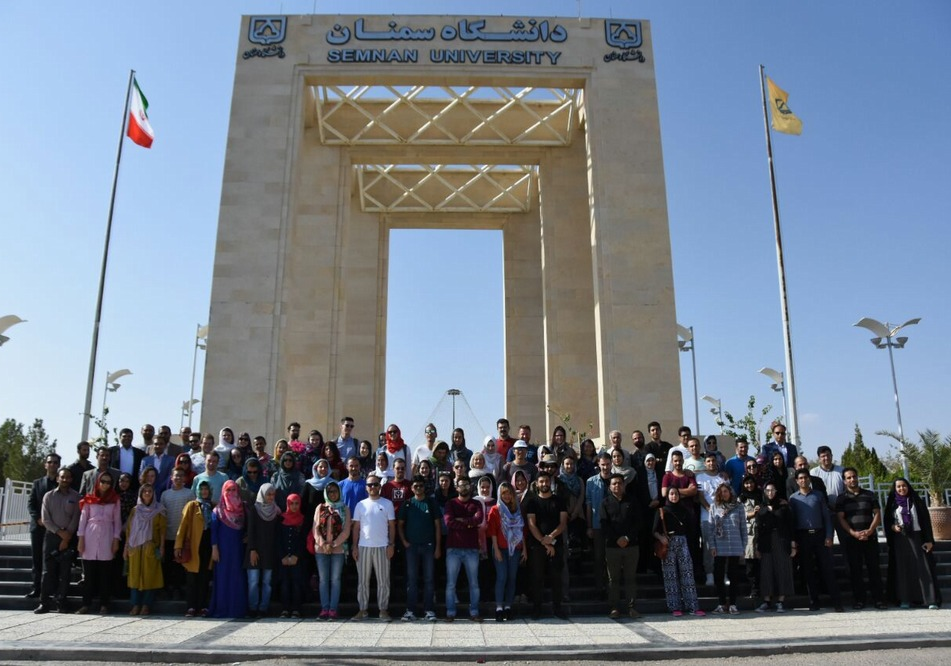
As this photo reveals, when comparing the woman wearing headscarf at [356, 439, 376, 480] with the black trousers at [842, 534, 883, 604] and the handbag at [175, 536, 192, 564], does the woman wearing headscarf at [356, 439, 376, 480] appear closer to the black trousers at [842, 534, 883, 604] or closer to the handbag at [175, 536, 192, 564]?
the handbag at [175, 536, 192, 564]

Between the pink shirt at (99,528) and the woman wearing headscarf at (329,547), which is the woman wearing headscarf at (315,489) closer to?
the woman wearing headscarf at (329,547)

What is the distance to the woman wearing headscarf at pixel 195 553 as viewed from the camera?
8.41 meters

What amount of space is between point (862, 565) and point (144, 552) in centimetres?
812

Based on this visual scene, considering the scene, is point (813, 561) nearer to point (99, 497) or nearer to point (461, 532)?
point (461, 532)

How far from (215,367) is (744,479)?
1031 cm

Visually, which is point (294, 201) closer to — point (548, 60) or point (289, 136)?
point (289, 136)

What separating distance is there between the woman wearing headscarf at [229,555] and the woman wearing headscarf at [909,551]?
734 cm

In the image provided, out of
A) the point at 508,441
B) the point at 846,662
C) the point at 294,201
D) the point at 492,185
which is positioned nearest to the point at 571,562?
the point at 508,441

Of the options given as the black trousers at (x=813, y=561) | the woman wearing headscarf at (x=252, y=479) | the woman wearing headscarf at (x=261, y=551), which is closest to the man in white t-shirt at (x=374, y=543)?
the woman wearing headscarf at (x=261, y=551)

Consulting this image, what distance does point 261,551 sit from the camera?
839 cm

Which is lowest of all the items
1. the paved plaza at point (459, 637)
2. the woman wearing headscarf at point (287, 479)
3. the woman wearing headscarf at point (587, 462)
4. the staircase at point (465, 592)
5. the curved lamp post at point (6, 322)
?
the paved plaza at point (459, 637)

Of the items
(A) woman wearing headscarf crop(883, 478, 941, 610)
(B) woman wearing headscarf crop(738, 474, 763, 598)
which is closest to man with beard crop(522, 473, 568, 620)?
(B) woman wearing headscarf crop(738, 474, 763, 598)

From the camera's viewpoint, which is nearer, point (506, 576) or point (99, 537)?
point (506, 576)

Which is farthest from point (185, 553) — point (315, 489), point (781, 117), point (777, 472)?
point (781, 117)
